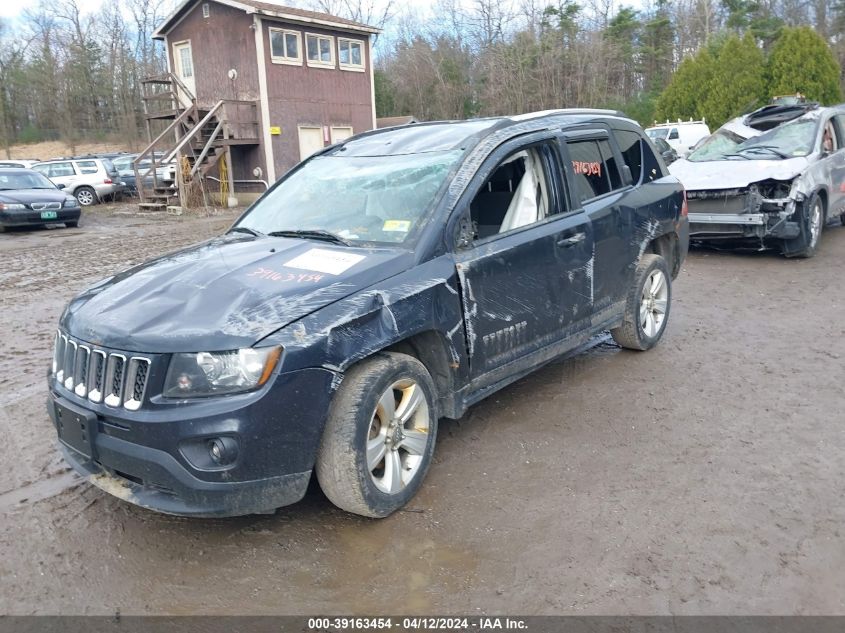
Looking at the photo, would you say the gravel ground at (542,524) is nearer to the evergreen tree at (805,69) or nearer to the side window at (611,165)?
the side window at (611,165)

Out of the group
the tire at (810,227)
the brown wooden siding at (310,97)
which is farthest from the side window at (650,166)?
the brown wooden siding at (310,97)

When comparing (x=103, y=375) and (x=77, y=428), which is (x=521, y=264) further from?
(x=77, y=428)

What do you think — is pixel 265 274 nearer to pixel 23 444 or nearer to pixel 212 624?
pixel 212 624

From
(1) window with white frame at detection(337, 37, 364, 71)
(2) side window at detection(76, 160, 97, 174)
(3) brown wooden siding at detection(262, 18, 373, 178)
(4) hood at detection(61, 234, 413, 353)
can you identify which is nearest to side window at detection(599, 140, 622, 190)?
(4) hood at detection(61, 234, 413, 353)

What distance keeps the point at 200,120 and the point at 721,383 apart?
22394 mm

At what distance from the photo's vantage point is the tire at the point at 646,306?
5.49 m

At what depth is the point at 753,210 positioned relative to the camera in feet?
29.6

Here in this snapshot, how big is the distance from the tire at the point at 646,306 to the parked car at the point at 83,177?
21703 mm

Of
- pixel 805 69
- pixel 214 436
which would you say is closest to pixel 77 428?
pixel 214 436

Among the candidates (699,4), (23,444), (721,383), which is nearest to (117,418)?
(23,444)

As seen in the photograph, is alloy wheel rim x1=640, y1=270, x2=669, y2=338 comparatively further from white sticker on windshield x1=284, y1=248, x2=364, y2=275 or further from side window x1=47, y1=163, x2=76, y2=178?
side window x1=47, y1=163, x2=76, y2=178

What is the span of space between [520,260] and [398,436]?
1315 mm

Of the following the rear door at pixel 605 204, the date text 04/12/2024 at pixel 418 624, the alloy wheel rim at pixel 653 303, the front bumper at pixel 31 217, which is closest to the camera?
the date text 04/12/2024 at pixel 418 624

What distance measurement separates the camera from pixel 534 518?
3.46 meters
